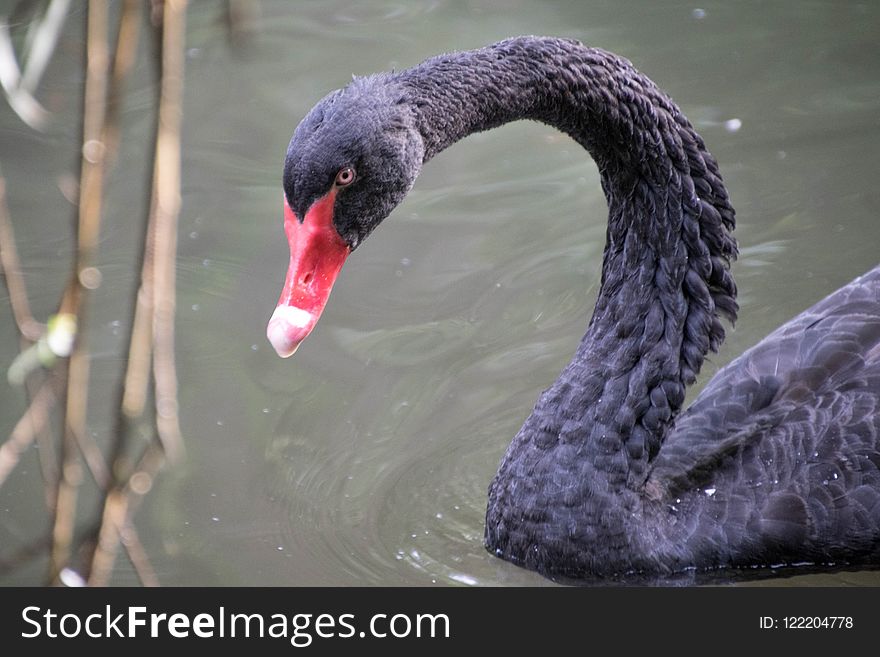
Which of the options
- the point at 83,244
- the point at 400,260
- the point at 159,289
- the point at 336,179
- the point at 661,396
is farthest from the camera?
the point at 400,260

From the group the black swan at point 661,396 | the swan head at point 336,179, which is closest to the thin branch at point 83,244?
the swan head at point 336,179

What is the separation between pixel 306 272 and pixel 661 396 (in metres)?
1.20

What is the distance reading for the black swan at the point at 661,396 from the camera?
3344 millimetres

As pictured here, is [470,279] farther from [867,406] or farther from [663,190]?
[867,406]

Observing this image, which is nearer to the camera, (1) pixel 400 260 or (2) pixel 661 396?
(2) pixel 661 396

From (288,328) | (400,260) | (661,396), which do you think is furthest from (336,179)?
(400,260)

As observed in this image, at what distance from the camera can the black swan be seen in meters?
3.34

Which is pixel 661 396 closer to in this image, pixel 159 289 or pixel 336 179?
pixel 336 179

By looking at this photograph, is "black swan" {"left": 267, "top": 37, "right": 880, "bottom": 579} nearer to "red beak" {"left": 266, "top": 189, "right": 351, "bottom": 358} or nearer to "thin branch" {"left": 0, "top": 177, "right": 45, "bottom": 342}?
"red beak" {"left": 266, "top": 189, "right": 351, "bottom": 358}

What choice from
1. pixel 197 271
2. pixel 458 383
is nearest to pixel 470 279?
pixel 458 383

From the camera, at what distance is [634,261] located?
12.1 feet

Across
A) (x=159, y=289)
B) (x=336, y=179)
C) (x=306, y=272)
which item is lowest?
(x=159, y=289)

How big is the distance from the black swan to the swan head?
0.33 ft

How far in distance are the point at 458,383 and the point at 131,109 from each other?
270 cm
